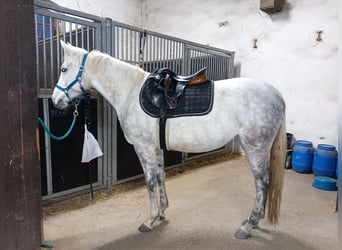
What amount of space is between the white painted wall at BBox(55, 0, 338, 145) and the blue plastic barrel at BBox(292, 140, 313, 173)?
31cm

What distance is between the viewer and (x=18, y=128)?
1.37 m

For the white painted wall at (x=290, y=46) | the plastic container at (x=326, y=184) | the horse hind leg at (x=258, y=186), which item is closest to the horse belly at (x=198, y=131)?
the horse hind leg at (x=258, y=186)

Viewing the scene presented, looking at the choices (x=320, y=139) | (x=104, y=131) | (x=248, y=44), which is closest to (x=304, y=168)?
(x=320, y=139)

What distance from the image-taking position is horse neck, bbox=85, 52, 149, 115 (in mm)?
1874

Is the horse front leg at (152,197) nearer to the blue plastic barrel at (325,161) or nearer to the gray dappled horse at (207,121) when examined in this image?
the gray dappled horse at (207,121)

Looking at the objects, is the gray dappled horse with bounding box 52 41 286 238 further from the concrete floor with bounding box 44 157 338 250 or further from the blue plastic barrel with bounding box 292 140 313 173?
the blue plastic barrel with bounding box 292 140 313 173

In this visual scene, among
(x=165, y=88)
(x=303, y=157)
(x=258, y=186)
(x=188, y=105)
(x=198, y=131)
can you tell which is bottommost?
(x=303, y=157)

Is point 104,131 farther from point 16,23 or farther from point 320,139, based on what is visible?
point 320,139

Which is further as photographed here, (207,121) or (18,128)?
(207,121)

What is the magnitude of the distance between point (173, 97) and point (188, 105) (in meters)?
0.12

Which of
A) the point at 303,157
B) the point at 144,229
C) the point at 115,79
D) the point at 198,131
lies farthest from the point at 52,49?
the point at 303,157

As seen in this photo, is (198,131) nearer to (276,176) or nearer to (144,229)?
(276,176)

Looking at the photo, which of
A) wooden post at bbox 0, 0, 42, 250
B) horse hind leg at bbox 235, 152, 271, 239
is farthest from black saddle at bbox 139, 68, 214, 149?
wooden post at bbox 0, 0, 42, 250

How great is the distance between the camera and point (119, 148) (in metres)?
2.67
